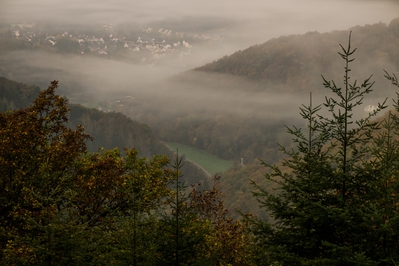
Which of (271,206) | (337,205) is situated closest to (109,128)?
(271,206)

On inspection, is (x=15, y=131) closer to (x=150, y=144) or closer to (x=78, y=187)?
(x=78, y=187)

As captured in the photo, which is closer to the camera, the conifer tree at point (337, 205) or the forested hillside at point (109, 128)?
the conifer tree at point (337, 205)

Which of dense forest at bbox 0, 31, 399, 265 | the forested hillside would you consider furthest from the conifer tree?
the forested hillside

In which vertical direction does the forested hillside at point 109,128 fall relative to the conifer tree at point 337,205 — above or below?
below

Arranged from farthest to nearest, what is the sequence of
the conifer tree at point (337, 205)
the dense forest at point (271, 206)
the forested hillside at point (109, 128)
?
the forested hillside at point (109, 128)
the dense forest at point (271, 206)
the conifer tree at point (337, 205)

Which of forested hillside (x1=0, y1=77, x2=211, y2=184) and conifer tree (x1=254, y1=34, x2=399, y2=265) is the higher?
conifer tree (x1=254, y1=34, x2=399, y2=265)

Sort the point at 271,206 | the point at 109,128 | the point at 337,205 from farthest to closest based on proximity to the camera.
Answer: the point at 109,128 → the point at 271,206 → the point at 337,205

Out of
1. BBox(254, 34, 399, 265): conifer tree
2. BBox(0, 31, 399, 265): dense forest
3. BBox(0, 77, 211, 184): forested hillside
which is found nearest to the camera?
BBox(254, 34, 399, 265): conifer tree

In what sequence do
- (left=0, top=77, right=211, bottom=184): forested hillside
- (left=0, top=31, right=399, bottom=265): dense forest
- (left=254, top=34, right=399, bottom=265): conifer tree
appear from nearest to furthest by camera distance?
(left=254, top=34, right=399, bottom=265): conifer tree → (left=0, top=31, right=399, bottom=265): dense forest → (left=0, top=77, right=211, bottom=184): forested hillside

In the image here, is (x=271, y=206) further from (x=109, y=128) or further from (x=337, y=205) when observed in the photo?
(x=109, y=128)

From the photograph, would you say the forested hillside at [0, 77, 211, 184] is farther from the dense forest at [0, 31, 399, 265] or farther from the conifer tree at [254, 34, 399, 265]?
the conifer tree at [254, 34, 399, 265]

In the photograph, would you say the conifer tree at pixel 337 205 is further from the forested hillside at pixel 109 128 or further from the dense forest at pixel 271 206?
the forested hillside at pixel 109 128

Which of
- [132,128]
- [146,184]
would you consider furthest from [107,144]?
[146,184]

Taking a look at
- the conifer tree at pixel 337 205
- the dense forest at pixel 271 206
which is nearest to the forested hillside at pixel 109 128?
the dense forest at pixel 271 206
